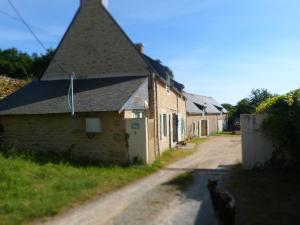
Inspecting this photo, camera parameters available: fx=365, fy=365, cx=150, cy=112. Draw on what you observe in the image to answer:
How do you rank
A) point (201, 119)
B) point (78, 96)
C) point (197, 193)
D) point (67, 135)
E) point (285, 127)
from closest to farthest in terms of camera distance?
point (197, 193), point (285, 127), point (67, 135), point (78, 96), point (201, 119)

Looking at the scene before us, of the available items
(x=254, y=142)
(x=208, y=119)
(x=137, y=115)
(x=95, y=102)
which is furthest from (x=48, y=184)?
(x=208, y=119)

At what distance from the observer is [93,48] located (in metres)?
21.2

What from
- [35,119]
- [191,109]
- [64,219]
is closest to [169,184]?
[64,219]

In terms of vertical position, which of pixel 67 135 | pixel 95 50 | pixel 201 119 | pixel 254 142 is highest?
pixel 95 50

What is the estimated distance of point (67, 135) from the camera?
56.6ft

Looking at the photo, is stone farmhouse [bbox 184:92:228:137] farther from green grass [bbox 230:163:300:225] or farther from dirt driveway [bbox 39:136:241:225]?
dirt driveway [bbox 39:136:241:225]

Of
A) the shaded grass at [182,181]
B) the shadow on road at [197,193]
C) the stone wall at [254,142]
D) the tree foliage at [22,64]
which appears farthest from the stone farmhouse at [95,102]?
the tree foliage at [22,64]

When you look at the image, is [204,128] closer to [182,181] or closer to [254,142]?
[254,142]

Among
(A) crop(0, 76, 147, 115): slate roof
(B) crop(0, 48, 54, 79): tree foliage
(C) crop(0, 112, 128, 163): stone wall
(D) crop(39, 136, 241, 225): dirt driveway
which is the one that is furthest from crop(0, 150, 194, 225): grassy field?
(B) crop(0, 48, 54, 79): tree foliage

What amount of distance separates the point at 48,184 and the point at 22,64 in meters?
41.5

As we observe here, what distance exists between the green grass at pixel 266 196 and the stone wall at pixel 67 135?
18.2 ft

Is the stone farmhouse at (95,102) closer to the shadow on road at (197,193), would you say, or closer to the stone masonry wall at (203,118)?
the shadow on road at (197,193)

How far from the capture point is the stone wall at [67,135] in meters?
16.4

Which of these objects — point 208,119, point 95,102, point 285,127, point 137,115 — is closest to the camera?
point 285,127
